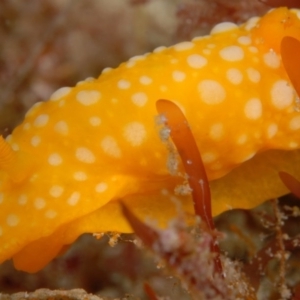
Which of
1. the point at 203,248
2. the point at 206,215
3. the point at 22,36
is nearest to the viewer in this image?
the point at 203,248

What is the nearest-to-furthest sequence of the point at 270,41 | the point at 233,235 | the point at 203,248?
the point at 203,248 < the point at 270,41 < the point at 233,235

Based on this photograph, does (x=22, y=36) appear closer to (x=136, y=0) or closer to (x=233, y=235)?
(x=136, y=0)

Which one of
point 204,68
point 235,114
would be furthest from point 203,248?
point 204,68

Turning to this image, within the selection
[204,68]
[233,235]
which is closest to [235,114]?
[204,68]

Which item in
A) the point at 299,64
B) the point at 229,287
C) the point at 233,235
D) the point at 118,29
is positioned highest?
the point at 118,29

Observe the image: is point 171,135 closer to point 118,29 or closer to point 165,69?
point 165,69

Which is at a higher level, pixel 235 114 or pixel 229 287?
pixel 235 114

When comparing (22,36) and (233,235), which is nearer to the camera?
(22,36)
